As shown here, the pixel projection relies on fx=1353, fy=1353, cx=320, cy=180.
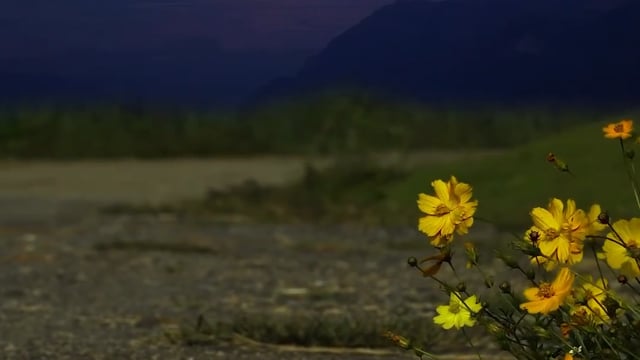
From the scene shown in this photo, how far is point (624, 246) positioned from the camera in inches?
73.0

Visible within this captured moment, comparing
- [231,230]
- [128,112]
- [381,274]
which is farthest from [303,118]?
[381,274]

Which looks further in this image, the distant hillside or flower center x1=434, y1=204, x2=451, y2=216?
the distant hillside

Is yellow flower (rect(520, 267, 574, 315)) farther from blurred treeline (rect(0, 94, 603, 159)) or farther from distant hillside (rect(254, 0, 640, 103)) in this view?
blurred treeline (rect(0, 94, 603, 159))

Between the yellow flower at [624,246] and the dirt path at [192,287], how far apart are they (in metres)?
1.35

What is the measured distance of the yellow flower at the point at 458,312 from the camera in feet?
6.48

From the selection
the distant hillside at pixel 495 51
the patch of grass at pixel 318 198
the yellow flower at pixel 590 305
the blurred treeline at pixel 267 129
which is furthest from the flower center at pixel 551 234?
the blurred treeline at pixel 267 129

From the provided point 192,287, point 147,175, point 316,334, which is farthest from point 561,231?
point 147,175

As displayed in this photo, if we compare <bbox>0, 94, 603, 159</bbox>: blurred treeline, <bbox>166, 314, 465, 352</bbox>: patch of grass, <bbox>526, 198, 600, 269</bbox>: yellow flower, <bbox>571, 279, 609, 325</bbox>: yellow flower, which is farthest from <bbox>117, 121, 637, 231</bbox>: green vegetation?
<bbox>526, 198, 600, 269</bbox>: yellow flower

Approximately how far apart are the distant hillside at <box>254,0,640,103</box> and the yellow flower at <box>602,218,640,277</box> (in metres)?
0.71

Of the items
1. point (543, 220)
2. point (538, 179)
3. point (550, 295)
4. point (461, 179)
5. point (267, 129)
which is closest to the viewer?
point (550, 295)

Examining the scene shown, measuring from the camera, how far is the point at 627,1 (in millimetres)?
3977

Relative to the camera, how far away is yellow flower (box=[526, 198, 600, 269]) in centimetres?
186

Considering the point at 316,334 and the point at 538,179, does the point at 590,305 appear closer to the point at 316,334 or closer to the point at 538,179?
the point at 316,334

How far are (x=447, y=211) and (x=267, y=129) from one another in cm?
826
